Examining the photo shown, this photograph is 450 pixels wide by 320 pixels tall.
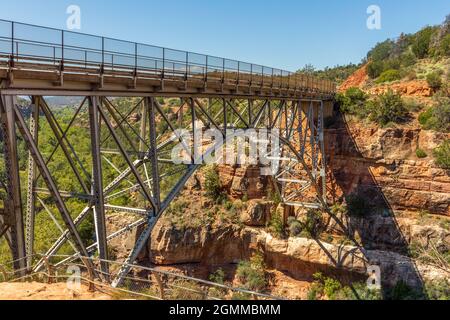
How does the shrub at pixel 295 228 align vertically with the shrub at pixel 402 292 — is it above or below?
above

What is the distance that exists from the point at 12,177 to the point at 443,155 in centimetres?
2342

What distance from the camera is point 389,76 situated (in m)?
33.8

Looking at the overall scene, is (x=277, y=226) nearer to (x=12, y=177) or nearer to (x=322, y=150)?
(x=322, y=150)

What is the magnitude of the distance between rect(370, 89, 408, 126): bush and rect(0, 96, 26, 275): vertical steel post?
81.1 feet

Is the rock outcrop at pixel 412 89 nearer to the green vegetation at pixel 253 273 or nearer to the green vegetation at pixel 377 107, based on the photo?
the green vegetation at pixel 377 107

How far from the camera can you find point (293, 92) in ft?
67.9

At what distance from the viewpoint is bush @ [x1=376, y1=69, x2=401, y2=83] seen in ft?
109

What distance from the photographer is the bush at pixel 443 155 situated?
22.3 metres

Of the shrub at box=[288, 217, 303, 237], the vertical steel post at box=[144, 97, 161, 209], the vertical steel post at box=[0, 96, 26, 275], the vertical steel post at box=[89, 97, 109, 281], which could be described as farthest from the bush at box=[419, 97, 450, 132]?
the vertical steel post at box=[0, 96, 26, 275]

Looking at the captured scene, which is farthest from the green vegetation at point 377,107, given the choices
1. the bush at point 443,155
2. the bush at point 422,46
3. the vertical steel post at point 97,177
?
the vertical steel post at point 97,177

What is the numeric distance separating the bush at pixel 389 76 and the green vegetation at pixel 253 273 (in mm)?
20523

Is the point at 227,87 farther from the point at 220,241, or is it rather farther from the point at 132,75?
the point at 220,241

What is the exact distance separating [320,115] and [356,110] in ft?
13.9
